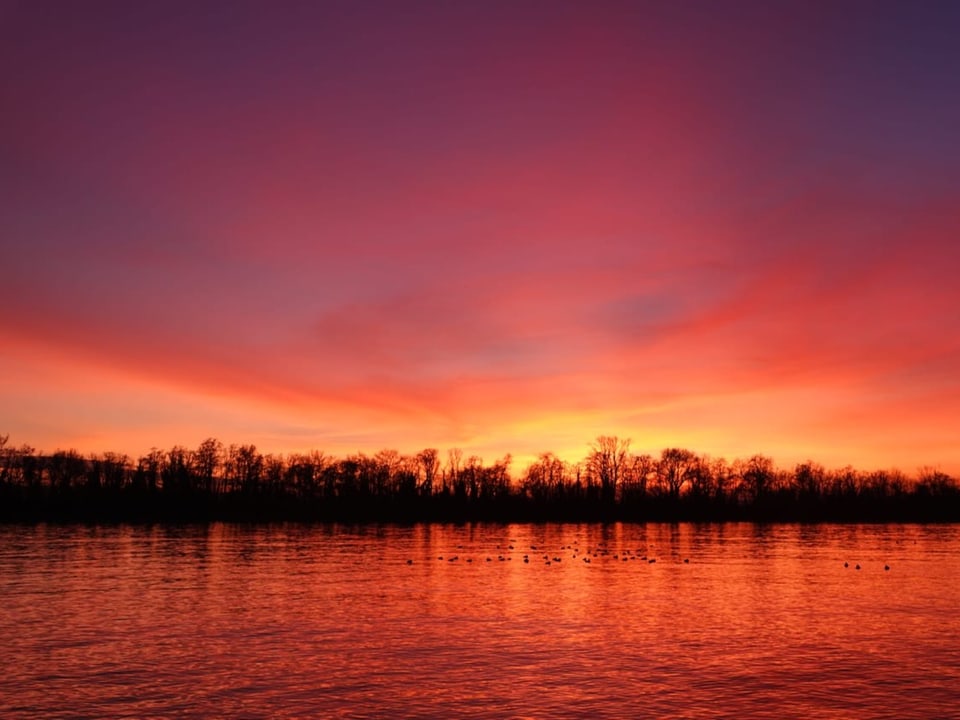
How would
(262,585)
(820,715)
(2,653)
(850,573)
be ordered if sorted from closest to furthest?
(820,715) < (2,653) < (262,585) < (850,573)

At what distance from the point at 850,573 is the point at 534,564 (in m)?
26.6

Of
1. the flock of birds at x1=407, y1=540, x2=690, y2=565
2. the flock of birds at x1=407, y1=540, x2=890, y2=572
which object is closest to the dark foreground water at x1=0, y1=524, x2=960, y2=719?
the flock of birds at x1=407, y1=540, x2=890, y2=572

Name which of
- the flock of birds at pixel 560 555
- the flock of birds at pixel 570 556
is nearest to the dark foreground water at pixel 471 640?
the flock of birds at pixel 570 556

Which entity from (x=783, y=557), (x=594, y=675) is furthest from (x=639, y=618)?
(x=783, y=557)

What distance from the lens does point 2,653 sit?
97.5 feet

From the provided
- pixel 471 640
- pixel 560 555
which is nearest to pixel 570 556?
pixel 560 555

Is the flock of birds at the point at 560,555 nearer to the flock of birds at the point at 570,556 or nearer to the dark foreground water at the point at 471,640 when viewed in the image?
the flock of birds at the point at 570,556

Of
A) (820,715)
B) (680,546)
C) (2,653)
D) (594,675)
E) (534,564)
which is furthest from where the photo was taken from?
(680,546)

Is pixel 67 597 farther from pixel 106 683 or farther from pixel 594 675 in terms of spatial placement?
pixel 594 675

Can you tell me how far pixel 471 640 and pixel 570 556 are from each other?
50705 mm

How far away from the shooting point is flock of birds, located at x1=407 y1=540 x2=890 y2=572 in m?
76.0

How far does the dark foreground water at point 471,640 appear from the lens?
946 inches

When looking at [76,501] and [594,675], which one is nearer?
[594,675]

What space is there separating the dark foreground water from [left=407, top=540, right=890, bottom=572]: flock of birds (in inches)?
295
